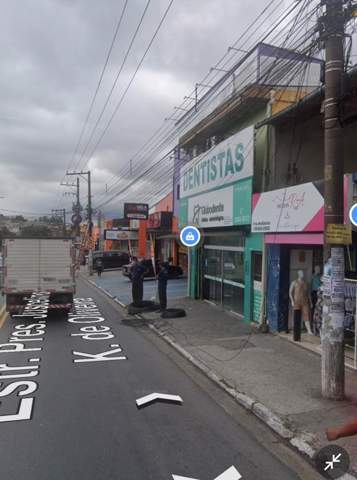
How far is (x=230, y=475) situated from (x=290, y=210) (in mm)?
6958

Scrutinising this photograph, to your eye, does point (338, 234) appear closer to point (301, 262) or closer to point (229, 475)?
point (229, 475)

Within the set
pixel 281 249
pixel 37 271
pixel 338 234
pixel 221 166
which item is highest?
pixel 221 166

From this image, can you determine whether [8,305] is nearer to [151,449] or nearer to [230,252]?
[230,252]

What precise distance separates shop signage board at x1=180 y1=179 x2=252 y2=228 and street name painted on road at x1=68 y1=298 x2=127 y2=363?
4.93m

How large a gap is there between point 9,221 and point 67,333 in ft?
385

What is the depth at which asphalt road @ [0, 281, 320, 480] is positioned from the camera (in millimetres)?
4445

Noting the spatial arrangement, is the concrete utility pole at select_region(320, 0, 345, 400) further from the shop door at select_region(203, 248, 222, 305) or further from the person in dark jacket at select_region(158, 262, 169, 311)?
the shop door at select_region(203, 248, 222, 305)

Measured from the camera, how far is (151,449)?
4.86m

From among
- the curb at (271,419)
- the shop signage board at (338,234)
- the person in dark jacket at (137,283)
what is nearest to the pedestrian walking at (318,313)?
the curb at (271,419)

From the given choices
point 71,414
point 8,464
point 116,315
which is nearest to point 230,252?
point 116,315

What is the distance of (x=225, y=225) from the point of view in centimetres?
1423

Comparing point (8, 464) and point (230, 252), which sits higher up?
point (230, 252)

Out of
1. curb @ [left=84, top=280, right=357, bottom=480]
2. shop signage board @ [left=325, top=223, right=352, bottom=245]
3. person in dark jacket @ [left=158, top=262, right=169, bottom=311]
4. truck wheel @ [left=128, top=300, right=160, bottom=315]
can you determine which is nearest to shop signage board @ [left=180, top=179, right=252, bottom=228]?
person in dark jacket @ [left=158, top=262, right=169, bottom=311]

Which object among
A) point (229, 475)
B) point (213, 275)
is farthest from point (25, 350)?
point (213, 275)
